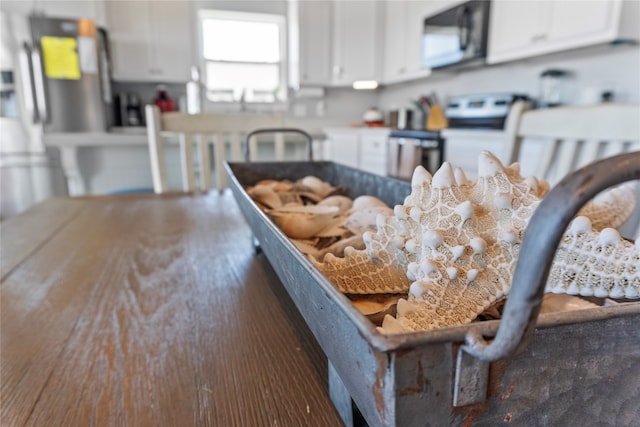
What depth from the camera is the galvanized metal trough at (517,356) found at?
17 cm

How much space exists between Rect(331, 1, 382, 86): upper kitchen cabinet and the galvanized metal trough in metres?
3.73

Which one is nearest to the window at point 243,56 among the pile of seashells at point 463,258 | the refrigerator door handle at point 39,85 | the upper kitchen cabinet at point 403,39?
the upper kitchen cabinet at point 403,39

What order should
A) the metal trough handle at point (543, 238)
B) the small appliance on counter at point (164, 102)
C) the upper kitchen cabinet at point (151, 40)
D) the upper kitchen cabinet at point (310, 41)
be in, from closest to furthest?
the metal trough handle at point (543, 238) → the upper kitchen cabinet at point (151, 40) → the small appliance on counter at point (164, 102) → the upper kitchen cabinet at point (310, 41)

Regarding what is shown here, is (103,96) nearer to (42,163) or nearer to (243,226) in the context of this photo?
(42,163)

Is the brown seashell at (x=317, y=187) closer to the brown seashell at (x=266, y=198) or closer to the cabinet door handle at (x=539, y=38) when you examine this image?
the brown seashell at (x=266, y=198)

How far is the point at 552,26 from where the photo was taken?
2031mm

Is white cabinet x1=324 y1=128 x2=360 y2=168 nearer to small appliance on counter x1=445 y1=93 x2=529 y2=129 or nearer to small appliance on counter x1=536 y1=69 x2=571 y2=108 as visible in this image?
small appliance on counter x1=445 y1=93 x2=529 y2=129

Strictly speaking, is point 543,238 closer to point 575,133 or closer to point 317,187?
point 317,187

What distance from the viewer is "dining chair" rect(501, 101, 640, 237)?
0.86 metres

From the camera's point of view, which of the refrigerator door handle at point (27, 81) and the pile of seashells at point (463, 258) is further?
the refrigerator door handle at point (27, 81)

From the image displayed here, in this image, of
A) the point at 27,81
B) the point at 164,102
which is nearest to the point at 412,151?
the point at 164,102

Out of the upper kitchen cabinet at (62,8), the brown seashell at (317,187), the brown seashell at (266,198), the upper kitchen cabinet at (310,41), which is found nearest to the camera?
the brown seashell at (266,198)

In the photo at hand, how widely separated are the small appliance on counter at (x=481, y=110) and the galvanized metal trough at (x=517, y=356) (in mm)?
2384

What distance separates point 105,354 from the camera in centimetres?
42
